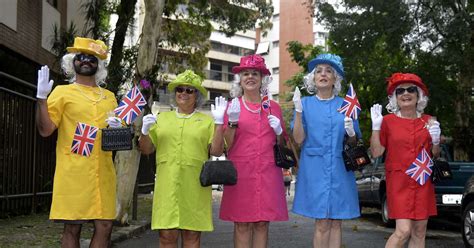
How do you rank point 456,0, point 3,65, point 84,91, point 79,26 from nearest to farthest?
point 84,91
point 3,65
point 456,0
point 79,26

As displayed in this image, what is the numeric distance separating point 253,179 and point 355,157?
36.6 inches

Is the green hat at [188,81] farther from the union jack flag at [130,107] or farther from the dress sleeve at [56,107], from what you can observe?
the dress sleeve at [56,107]

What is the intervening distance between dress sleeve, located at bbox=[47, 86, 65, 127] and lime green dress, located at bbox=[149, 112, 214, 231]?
78 centimetres

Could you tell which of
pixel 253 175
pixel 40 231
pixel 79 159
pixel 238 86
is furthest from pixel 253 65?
pixel 40 231

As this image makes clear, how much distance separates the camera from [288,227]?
11.2 m

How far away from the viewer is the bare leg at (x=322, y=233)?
5.34m

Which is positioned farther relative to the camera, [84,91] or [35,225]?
[35,225]

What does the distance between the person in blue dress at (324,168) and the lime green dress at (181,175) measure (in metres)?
0.89

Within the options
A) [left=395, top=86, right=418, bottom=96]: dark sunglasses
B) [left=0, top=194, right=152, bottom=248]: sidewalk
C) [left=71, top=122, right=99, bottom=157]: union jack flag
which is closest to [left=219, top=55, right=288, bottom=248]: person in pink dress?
[left=71, top=122, right=99, bottom=157]: union jack flag

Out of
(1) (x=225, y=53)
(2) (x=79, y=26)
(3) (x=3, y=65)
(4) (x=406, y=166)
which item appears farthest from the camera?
(1) (x=225, y=53)

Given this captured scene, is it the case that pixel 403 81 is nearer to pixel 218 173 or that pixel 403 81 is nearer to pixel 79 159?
pixel 218 173

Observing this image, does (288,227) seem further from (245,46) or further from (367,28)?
(245,46)

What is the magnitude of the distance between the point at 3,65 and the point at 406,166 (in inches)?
362

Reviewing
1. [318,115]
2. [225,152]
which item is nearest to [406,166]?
[318,115]
